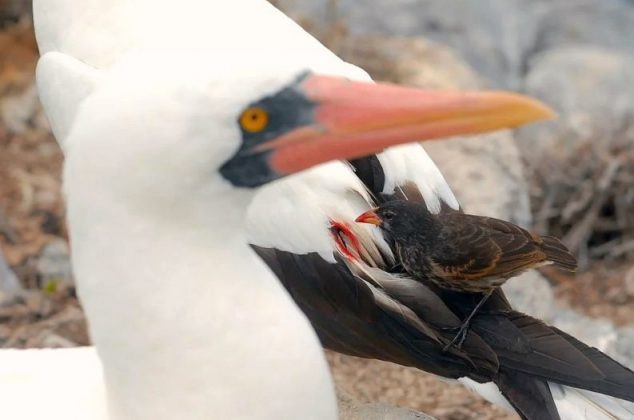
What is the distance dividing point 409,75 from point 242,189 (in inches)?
183

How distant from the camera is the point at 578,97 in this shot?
787 cm

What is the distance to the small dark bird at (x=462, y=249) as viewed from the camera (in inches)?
119

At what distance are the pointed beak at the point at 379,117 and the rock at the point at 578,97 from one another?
15.4 ft

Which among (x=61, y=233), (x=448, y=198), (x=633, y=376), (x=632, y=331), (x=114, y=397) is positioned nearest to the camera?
(x=114, y=397)

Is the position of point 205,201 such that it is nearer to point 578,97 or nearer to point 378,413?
point 378,413

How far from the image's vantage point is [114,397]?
2250mm

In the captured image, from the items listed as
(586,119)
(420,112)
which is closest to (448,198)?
(420,112)

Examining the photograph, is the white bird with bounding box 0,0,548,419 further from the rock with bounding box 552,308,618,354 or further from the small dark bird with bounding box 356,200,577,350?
the rock with bounding box 552,308,618,354

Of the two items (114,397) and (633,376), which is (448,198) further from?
(114,397)

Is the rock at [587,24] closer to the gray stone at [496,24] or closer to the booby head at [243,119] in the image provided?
the gray stone at [496,24]

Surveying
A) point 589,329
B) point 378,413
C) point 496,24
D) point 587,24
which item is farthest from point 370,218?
point 587,24

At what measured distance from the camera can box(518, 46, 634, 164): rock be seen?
6934mm

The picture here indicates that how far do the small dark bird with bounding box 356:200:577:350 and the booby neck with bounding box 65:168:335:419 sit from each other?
3.09ft

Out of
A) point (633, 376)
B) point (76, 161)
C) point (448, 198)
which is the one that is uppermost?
point (448, 198)
